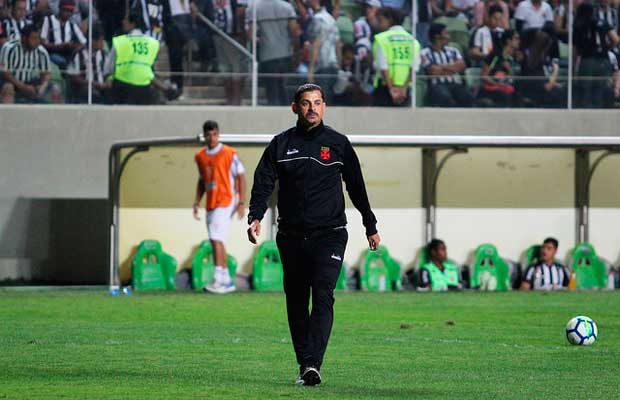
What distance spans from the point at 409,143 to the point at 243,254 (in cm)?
297

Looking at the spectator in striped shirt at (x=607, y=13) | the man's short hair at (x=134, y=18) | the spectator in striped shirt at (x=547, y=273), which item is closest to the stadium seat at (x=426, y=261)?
the spectator in striped shirt at (x=547, y=273)

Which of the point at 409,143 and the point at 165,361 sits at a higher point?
the point at 409,143

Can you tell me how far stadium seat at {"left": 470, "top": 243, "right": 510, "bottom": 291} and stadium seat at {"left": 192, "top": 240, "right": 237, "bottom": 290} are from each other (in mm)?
3487

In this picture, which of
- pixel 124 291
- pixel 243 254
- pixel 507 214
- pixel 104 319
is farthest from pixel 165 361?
pixel 507 214

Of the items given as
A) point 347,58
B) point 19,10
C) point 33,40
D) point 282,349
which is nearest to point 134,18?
point 33,40

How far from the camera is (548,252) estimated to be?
20.9 m

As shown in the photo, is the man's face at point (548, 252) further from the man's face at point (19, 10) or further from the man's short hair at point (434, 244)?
the man's face at point (19, 10)

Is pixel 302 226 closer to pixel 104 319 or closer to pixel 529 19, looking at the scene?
pixel 104 319

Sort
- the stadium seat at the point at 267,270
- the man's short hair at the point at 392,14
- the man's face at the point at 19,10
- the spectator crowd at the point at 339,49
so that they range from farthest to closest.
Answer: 1. the man's short hair at the point at 392,14
2. the spectator crowd at the point at 339,49
3. the man's face at the point at 19,10
4. the stadium seat at the point at 267,270

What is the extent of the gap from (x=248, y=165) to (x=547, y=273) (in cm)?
455

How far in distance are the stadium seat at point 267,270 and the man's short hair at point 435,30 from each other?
4.16 m

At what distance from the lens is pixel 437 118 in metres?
22.3

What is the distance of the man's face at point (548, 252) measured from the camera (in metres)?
20.9

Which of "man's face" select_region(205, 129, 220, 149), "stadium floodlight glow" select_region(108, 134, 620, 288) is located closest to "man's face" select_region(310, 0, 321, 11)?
"stadium floodlight glow" select_region(108, 134, 620, 288)
